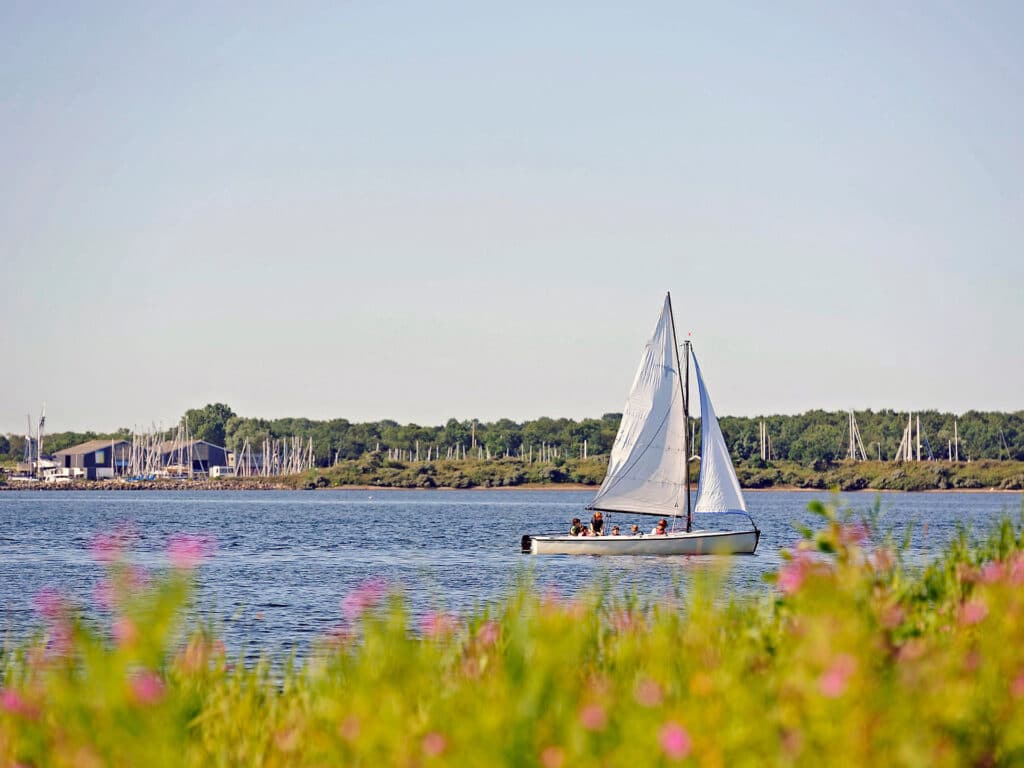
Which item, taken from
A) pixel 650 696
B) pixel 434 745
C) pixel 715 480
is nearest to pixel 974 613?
pixel 650 696

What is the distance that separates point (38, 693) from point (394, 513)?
117m

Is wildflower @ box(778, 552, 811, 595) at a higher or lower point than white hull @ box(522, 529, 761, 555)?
higher

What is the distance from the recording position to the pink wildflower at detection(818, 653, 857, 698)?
6.76 metres

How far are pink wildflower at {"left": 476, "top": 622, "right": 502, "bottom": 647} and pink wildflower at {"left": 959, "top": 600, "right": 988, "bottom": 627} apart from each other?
403 centimetres

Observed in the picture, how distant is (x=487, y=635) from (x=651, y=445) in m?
44.0

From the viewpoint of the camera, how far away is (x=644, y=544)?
53500 mm

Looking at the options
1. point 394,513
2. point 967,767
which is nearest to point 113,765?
point 967,767

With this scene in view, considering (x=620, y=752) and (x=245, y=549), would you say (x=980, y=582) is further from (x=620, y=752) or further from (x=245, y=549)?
(x=245, y=549)

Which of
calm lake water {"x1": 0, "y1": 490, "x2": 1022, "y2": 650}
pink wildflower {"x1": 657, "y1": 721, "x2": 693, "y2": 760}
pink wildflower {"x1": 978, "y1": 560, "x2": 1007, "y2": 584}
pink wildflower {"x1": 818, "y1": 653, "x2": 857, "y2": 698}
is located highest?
pink wildflower {"x1": 978, "y1": 560, "x2": 1007, "y2": 584}

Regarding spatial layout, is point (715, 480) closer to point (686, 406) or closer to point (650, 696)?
point (686, 406)

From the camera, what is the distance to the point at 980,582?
11742 mm

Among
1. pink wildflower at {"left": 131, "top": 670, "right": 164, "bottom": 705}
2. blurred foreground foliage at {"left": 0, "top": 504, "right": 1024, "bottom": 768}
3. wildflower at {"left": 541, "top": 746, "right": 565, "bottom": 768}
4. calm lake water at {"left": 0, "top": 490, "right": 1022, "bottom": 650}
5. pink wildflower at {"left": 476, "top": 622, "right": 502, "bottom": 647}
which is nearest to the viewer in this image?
wildflower at {"left": 541, "top": 746, "right": 565, "bottom": 768}

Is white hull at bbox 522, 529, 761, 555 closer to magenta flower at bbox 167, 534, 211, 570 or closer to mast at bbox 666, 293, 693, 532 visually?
mast at bbox 666, 293, 693, 532

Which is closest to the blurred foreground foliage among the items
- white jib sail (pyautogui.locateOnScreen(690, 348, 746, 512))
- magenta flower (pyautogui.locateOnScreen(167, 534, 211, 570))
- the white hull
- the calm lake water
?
magenta flower (pyautogui.locateOnScreen(167, 534, 211, 570))
